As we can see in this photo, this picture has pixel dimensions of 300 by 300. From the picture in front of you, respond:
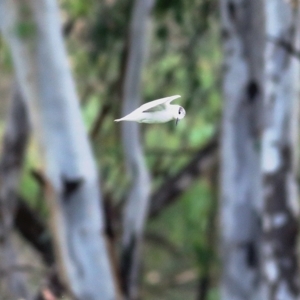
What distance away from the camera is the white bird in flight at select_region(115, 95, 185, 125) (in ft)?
2.14

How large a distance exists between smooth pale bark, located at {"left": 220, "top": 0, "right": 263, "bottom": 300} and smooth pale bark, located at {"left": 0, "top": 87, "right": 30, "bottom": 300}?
118cm

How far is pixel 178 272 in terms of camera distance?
5.41m

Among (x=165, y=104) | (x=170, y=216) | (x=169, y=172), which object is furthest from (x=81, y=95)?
(x=165, y=104)

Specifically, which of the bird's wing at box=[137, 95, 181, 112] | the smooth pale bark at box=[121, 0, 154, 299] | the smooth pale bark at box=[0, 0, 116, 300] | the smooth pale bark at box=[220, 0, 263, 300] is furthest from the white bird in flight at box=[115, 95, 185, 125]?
the smooth pale bark at box=[121, 0, 154, 299]

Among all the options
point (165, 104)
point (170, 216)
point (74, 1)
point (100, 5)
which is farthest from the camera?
point (170, 216)

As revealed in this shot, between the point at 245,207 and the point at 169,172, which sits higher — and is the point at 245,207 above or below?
above

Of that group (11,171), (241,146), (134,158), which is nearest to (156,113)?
(241,146)

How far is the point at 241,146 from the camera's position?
2.87 meters

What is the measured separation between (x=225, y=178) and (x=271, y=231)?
451 millimetres

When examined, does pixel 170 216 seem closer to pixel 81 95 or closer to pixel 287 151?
pixel 81 95

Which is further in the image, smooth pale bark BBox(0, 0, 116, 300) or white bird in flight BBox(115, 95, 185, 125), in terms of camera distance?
smooth pale bark BBox(0, 0, 116, 300)

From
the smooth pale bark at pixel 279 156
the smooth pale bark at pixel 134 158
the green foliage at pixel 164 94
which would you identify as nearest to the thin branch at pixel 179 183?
the green foliage at pixel 164 94

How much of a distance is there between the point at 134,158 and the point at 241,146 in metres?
0.60

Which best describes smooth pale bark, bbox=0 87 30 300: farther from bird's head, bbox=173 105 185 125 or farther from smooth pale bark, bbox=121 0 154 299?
bird's head, bbox=173 105 185 125
